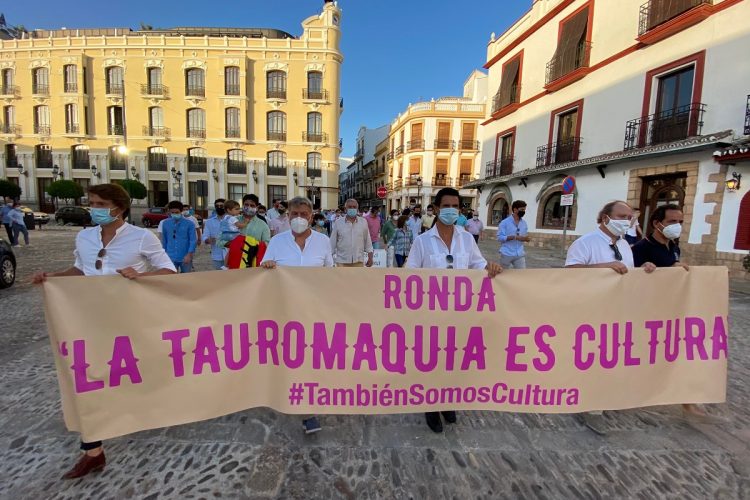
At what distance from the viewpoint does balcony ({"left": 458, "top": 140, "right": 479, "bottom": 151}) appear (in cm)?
3416

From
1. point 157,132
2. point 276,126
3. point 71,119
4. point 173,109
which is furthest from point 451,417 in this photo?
point 71,119

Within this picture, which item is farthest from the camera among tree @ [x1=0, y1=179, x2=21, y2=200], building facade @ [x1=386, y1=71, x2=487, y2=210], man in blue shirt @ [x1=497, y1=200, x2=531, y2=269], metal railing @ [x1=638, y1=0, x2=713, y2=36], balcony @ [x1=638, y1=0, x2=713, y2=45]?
building facade @ [x1=386, y1=71, x2=487, y2=210]

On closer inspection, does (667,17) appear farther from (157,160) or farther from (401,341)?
(157,160)

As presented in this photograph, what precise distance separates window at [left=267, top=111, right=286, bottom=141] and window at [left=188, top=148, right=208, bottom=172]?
642cm

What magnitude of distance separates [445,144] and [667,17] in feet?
77.8

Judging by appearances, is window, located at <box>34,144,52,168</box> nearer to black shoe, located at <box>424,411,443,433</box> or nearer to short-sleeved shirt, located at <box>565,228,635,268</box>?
black shoe, located at <box>424,411,443,433</box>

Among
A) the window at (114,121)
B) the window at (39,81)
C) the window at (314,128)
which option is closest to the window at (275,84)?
the window at (314,128)

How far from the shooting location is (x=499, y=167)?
68.8 feet

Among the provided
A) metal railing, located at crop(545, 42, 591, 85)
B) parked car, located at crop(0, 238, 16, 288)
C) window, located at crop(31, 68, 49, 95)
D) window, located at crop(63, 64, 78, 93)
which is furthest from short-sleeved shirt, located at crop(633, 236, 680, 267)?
window, located at crop(31, 68, 49, 95)

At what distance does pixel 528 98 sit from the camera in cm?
1833

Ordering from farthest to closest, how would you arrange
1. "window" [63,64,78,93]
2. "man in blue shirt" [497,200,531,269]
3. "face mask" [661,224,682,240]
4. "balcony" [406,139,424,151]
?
"balcony" [406,139,424,151]
"window" [63,64,78,93]
"man in blue shirt" [497,200,531,269]
"face mask" [661,224,682,240]

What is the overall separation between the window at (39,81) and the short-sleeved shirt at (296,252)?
4529 cm

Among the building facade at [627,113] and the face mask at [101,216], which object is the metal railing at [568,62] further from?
the face mask at [101,216]

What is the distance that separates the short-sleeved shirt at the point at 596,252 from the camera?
9.20 feet
